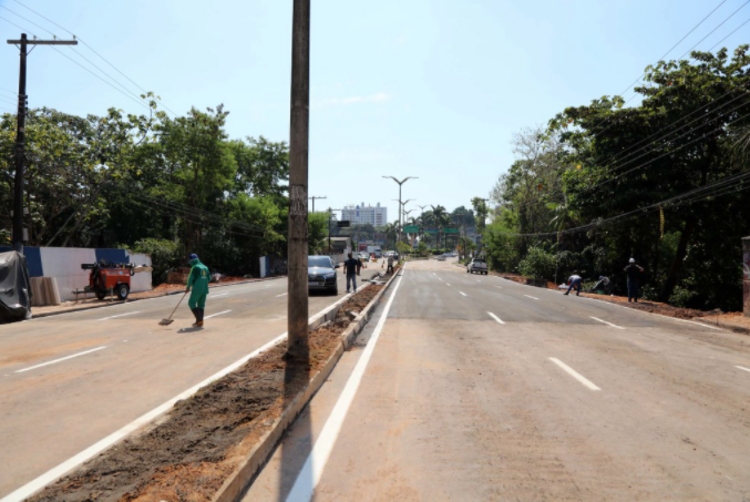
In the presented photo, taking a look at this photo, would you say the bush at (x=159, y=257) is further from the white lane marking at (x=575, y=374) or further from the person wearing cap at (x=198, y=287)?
the white lane marking at (x=575, y=374)

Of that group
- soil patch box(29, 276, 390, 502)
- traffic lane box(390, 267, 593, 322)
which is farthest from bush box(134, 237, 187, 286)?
soil patch box(29, 276, 390, 502)

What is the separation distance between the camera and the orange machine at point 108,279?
22906 millimetres

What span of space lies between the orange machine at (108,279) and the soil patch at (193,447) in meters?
17.8

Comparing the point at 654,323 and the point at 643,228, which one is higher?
the point at 643,228

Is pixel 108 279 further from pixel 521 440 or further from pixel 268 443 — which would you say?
pixel 521 440

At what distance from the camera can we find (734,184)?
2378 centimetres

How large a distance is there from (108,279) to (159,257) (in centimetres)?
1693

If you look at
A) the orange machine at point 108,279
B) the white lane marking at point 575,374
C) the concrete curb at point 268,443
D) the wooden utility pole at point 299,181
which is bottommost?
the white lane marking at point 575,374

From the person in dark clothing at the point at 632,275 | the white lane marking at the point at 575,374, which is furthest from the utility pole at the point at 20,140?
the person in dark clothing at the point at 632,275

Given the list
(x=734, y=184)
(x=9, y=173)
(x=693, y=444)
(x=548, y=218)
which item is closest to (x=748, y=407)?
(x=693, y=444)

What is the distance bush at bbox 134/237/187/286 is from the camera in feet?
128

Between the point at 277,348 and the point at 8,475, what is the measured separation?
18.4ft

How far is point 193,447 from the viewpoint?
4.84 metres

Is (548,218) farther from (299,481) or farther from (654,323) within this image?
(299,481)
